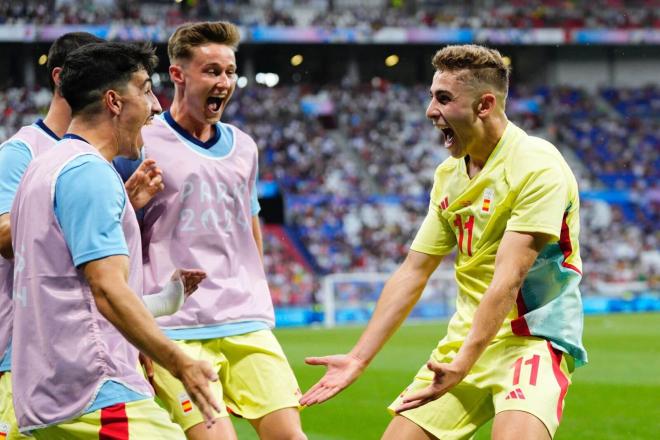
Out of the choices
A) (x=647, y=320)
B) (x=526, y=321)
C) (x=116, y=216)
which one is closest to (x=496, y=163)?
(x=526, y=321)

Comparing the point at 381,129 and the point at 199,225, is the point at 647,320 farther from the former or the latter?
the point at 199,225

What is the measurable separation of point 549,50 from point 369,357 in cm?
4704

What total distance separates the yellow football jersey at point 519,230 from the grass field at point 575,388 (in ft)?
16.1

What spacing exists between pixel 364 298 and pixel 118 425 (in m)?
28.0

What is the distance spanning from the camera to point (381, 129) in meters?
43.5

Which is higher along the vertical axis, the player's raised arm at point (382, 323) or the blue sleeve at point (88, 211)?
the blue sleeve at point (88, 211)

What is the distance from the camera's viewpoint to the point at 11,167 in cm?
484

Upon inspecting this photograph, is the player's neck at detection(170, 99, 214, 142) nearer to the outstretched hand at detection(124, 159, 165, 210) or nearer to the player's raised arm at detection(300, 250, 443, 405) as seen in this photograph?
the outstretched hand at detection(124, 159, 165, 210)

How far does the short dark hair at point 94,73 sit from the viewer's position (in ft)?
12.7

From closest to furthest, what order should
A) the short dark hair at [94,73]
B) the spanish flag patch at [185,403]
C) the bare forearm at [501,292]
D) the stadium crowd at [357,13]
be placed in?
the short dark hair at [94,73] < the bare forearm at [501,292] < the spanish flag patch at [185,403] < the stadium crowd at [357,13]

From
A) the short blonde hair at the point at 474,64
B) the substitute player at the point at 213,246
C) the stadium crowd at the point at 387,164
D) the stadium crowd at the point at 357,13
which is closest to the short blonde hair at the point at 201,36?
the substitute player at the point at 213,246

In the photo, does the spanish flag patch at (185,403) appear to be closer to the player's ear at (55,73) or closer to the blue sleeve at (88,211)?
Result: the player's ear at (55,73)

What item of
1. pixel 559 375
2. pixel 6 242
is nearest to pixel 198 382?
pixel 6 242

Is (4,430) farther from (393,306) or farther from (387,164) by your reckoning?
(387,164)
